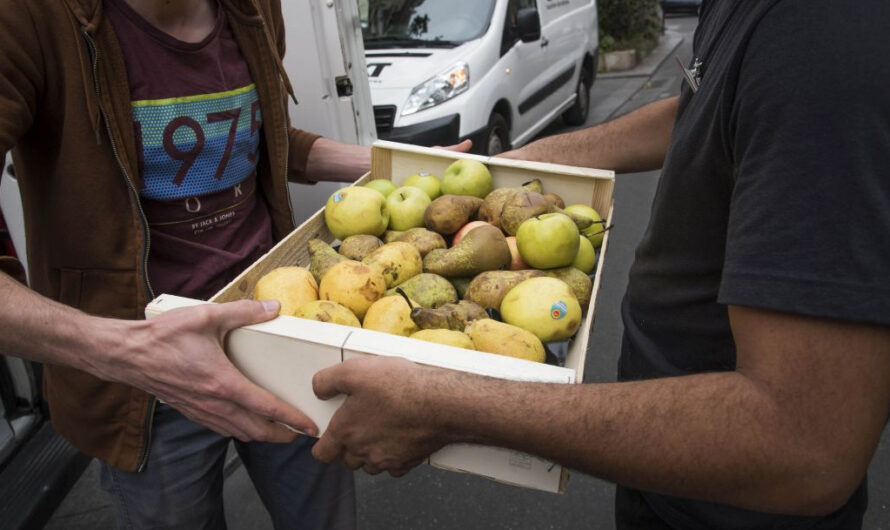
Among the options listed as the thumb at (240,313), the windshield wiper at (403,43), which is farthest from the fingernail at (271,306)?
the windshield wiper at (403,43)

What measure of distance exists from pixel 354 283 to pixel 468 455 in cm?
50

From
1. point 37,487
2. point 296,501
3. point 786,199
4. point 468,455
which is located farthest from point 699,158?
point 37,487

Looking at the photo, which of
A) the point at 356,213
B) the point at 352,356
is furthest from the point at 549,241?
the point at 352,356

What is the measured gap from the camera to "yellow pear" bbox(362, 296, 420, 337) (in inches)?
55.4

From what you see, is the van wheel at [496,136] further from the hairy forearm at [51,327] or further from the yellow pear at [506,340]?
the hairy forearm at [51,327]

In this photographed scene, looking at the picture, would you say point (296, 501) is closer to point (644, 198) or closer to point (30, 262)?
point (30, 262)

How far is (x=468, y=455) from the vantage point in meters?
1.22

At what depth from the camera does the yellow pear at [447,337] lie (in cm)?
131

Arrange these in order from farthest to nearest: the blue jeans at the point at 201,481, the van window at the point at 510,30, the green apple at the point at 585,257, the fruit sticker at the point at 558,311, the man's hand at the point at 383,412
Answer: the van window at the point at 510,30, the green apple at the point at 585,257, the blue jeans at the point at 201,481, the fruit sticker at the point at 558,311, the man's hand at the point at 383,412

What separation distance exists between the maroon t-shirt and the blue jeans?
0.37 m

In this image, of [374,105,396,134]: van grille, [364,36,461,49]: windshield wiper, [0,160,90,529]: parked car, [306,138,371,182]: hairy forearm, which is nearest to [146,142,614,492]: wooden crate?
[306,138,371,182]: hairy forearm

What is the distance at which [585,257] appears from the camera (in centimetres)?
179

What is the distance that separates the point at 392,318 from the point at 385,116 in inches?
158

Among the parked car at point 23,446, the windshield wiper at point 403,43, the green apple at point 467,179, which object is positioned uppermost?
the green apple at point 467,179
